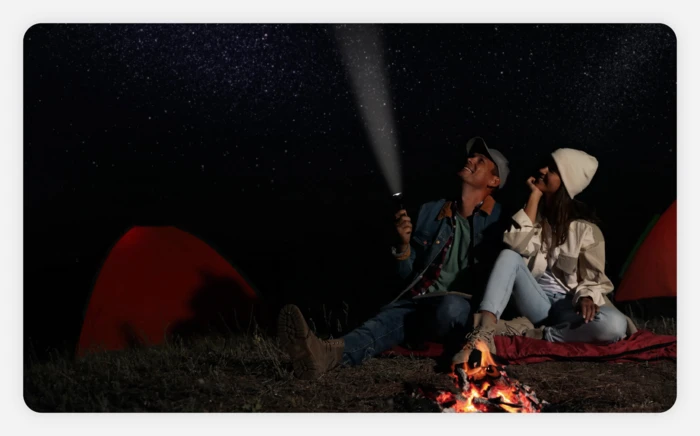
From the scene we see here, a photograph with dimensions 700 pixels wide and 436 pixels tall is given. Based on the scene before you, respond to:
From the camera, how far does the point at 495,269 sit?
4492 mm

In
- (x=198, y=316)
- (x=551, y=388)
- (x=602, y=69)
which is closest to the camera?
(x=551, y=388)

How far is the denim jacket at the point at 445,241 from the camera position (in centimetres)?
468

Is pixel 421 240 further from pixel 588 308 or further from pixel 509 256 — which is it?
pixel 588 308

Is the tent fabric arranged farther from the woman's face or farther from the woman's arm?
the woman's face

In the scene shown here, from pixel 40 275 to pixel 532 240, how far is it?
2236 millimetres

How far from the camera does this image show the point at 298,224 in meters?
5.04

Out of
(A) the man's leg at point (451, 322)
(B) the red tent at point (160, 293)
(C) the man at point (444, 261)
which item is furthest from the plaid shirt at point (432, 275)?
(B) the red tent at point (160, 293)

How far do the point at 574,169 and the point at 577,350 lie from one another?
0.80 meters

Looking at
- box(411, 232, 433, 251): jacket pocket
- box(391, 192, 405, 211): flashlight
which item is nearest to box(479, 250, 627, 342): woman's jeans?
A: box(411, 232, 433, 251): jacket pocket

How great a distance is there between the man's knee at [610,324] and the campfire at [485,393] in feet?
1.54

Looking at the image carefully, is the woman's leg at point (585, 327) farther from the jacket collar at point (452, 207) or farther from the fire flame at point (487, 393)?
the jacket collar at point (452, 207)

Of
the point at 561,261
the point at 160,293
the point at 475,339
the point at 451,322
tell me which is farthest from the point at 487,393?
the point at 160,293

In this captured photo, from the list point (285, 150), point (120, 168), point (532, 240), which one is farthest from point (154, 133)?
point (532, 240)

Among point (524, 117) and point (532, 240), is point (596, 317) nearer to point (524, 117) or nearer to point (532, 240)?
point (532, 240)
